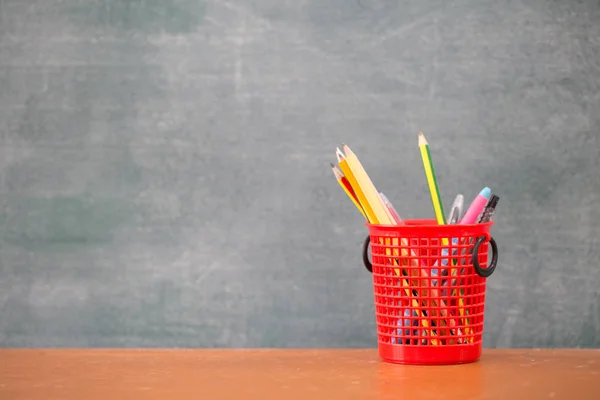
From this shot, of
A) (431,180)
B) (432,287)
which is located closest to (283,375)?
(432,287)

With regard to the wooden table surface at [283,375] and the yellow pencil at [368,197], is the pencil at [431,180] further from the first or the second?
the wooden table surface at [283,375]

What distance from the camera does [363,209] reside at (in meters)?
1.21

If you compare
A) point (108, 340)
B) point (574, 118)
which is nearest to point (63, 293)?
point (108, 340)

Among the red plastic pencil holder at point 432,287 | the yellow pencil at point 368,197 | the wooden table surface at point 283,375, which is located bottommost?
the wooden table surface at point 283,375

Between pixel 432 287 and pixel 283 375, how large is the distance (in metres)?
0.24

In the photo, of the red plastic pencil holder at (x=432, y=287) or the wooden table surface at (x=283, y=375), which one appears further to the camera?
the red plastic pencil holder at (x=432, y=287)

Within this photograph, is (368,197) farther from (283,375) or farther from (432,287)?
(283,375)

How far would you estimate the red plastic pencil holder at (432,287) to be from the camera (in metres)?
1.16

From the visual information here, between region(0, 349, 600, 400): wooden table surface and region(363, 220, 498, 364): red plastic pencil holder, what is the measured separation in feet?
0.09

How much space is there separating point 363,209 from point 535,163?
36 cm

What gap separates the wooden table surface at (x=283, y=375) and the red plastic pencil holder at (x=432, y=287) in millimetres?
29

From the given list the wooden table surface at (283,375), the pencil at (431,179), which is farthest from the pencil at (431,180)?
the wooden table surface at (283,375)

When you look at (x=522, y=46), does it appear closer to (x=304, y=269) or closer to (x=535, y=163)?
(x=535, y=163)

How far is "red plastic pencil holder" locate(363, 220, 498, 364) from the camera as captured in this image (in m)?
1.16
